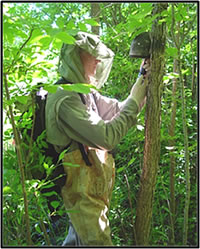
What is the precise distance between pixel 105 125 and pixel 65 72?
1.58 feet

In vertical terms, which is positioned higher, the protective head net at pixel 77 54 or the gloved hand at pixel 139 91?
the protective head net at pixel 77 54

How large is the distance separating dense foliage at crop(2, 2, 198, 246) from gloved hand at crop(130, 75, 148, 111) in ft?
0.63

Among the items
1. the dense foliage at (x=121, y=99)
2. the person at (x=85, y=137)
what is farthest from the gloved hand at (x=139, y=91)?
the dense foliage at (x=121, y=99)

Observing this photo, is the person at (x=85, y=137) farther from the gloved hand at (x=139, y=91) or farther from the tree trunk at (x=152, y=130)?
the tree trunk at (x=152, y=130)

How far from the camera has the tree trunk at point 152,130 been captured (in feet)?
6.60

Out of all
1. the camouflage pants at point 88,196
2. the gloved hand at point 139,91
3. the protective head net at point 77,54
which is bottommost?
the camouflage pants at point 88,196

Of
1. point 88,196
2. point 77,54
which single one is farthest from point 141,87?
point 88,196

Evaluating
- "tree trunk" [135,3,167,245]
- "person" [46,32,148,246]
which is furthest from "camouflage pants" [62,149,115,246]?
"tree trunk" [135,3,167,245]

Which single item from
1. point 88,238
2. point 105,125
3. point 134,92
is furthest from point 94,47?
point 88,238

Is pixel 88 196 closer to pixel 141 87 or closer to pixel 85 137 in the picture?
pixel 85 137

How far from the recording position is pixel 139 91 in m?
2.15

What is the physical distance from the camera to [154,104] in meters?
2.07

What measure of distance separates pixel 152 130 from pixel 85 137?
1.56 ft

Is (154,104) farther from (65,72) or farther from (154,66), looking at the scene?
(65,72)
